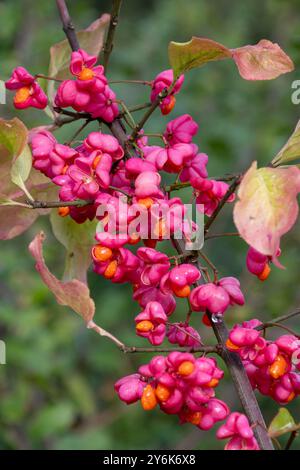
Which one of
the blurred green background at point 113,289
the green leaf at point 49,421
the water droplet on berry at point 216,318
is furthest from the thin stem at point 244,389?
the green leaf at point 49,421

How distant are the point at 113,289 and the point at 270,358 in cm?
213

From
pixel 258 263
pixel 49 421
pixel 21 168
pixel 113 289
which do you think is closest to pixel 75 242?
pixel 21 168

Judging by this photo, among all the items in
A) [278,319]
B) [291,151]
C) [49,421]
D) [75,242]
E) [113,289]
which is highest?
[291,151]

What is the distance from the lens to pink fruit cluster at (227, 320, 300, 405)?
0.66m

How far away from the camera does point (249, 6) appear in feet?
12.8

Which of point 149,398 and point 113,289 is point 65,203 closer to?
point 149,398

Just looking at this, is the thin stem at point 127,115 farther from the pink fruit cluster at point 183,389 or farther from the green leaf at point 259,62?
the pink fruit cluster at point 183,389

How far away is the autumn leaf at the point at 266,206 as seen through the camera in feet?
1.96

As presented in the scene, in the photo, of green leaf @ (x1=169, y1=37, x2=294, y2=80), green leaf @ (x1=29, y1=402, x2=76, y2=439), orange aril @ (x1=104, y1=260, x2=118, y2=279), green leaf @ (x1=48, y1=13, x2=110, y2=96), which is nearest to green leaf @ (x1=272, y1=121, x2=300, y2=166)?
green leaf @ (x1=169, y1=37, x2=294, y2=80)

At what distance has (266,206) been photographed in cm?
62

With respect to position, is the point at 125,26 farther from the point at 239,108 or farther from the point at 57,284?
the point at 57,284

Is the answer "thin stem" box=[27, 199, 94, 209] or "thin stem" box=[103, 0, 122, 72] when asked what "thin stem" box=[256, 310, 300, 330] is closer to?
"thin stem" box=[27, 199, 94, 209]

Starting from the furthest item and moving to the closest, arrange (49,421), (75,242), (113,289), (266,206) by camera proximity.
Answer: (113,289) → (49,421) → (75,242) → (266,206)

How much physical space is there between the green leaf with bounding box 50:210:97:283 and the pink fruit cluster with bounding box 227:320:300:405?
0.79ft
